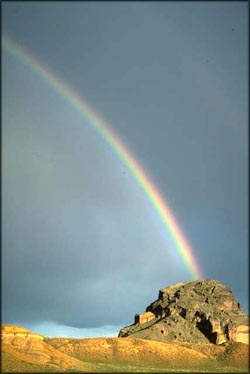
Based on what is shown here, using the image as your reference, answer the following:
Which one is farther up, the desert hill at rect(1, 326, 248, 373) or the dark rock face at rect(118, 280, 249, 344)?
the dark rock face at rect(118, 280, 249, 344)

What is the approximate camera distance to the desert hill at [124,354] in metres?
80.5

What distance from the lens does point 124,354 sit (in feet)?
323

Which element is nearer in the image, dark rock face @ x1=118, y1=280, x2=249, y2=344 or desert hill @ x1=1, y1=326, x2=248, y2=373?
desert hill @ x1=1, y1=326, x2=248, y2=373

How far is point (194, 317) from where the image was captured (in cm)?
14512

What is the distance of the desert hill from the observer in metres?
80.5

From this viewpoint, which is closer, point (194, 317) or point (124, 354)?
point (124, 354)

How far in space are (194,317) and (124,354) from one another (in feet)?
170

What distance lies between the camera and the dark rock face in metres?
135

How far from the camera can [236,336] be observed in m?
136

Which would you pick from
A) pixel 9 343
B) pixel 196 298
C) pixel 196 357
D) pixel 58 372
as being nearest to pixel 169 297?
pixel 196 298

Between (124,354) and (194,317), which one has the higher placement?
(194,317)

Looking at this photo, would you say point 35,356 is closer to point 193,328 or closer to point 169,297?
point 193,328

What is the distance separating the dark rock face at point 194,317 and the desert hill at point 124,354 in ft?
68.3

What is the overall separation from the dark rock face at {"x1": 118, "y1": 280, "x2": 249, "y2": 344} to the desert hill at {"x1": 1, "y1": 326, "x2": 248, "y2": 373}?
20816 mm
